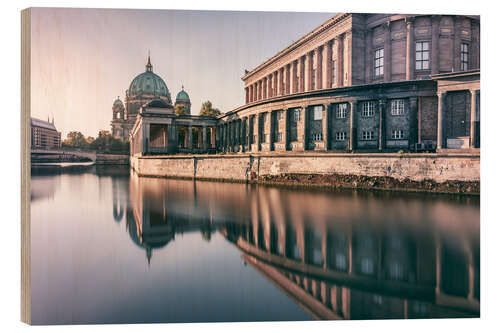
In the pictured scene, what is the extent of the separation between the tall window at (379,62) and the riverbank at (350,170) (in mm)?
11926

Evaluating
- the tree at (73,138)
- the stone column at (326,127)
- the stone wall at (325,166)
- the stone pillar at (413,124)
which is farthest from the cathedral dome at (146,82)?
the stone pillar at (413,124)

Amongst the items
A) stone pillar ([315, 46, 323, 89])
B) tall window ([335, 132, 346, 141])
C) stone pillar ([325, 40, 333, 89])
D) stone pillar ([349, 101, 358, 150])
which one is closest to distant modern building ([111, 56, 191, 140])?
tall window ([335, 132, 346, 141])

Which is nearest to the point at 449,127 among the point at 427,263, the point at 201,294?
the point at 427,263

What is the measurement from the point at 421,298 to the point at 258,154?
2063cm

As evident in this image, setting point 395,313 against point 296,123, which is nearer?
point 395,313

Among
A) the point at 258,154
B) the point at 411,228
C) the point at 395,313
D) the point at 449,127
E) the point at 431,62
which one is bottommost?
the point at 395,313

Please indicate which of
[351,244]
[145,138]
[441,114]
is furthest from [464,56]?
[145,138]

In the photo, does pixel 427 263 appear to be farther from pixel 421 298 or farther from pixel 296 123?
pixel 296 123

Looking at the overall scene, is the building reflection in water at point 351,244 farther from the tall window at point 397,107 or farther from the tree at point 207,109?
the tall window at point 397,107

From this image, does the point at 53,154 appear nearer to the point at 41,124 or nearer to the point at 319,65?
the point at 41,124

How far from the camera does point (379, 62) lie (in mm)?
29500

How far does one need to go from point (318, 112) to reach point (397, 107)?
6296mm

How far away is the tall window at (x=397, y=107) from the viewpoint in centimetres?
2362

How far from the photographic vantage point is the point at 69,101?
10.0 metres
